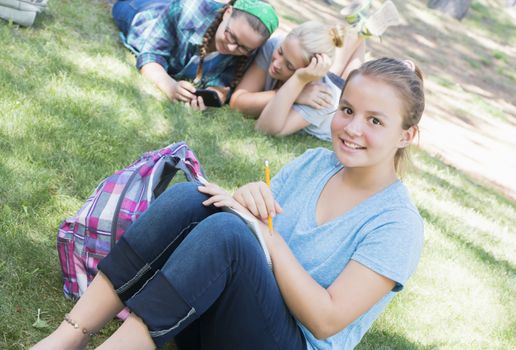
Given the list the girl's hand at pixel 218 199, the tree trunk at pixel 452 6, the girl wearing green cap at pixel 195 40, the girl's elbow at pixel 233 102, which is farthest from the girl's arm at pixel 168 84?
the tree trunk at pixel 452 6

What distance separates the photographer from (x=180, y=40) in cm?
454

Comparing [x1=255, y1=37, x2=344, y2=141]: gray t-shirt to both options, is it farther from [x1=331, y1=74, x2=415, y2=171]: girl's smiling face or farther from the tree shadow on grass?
[x1=331, y1=74, x2=415, y2=171]: girl's smiling face

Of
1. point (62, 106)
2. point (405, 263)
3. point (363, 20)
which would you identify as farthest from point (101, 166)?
point (363, 20)

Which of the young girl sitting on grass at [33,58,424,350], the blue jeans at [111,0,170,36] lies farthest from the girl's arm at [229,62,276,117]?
the young girl sitting on grass at [33,58,424,350]

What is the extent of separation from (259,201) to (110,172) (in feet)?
4.49

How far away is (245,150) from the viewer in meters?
3.90

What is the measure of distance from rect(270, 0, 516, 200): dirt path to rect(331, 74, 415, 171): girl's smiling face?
3.73 m

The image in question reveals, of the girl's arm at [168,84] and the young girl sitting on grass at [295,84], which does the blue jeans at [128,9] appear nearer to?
the girl's arm at [168,84]

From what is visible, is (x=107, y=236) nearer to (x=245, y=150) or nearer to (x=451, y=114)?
(x=245, y=150)

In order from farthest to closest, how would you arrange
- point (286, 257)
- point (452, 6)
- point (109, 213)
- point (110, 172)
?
point (452, 6), point (110, 172), point (109, 213), point (286, 257)

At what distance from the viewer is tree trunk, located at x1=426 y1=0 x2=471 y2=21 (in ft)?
42.0

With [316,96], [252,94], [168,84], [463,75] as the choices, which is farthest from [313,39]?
[463,75]

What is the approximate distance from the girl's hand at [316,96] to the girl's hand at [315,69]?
0.17 metres

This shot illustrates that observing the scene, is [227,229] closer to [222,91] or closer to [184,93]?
[184,93]
